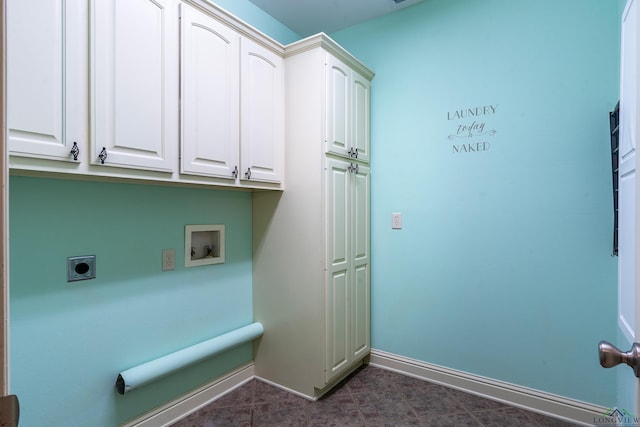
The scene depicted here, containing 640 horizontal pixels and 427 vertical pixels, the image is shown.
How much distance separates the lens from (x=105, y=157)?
50.1 inches

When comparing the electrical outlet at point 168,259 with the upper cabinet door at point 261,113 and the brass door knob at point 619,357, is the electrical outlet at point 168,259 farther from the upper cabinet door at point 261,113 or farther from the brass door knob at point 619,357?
the brass door knob at point 619,357

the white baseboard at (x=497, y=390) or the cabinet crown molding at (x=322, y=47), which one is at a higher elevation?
the cabinet crown molding at (x=322, y=47)

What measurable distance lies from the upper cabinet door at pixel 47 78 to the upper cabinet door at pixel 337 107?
1.26 meters

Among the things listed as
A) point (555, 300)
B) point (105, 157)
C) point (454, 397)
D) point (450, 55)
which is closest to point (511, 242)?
point (555, 300)

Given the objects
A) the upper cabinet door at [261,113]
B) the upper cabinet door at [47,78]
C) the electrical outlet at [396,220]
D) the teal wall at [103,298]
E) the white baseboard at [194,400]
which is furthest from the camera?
the electrical outlet at [396,220]

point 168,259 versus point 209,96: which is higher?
point 209,96

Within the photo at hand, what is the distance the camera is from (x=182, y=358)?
5.80 ft

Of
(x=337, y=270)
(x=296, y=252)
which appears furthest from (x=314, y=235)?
(x=337, y=270)

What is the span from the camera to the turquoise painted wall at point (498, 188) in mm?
1765

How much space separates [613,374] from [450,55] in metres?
2.16

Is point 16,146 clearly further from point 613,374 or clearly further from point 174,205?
point 613,374

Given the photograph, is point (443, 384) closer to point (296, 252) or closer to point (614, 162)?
point (296, 252)

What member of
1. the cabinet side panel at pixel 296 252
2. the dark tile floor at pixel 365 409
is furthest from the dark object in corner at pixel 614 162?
the cabinet side panel at pixel 296 252

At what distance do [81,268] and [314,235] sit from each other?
1.21m
